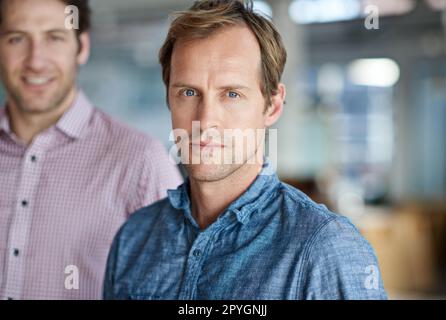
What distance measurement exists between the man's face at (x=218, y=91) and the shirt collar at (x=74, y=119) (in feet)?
1.31

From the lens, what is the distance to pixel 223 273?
1012 mm

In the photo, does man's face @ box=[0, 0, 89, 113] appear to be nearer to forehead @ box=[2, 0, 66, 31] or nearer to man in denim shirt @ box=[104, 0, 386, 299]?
forehead @ box=[2, 0, 66, 31]

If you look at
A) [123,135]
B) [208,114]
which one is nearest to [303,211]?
[208,114]

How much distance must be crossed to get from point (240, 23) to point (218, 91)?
110 mm

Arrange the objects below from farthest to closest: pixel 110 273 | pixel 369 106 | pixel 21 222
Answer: pixel 369 106 → pixel 21 222 → pixel 110 273

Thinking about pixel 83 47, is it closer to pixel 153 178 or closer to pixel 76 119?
pixel 76 119

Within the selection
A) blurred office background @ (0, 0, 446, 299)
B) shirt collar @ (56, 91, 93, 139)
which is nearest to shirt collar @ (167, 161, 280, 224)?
shirt collar @ (56, 91, 93, 139)

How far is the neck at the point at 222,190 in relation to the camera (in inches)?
41.3

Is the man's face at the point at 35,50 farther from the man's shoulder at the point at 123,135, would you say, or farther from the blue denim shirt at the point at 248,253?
the blue denim shirt at the point at 248,253

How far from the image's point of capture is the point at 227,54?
992 mm

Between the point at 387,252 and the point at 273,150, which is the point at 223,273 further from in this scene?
the point at 387,252

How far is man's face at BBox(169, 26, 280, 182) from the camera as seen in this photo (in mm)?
991

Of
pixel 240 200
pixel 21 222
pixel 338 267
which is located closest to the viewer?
pixel 338 267
